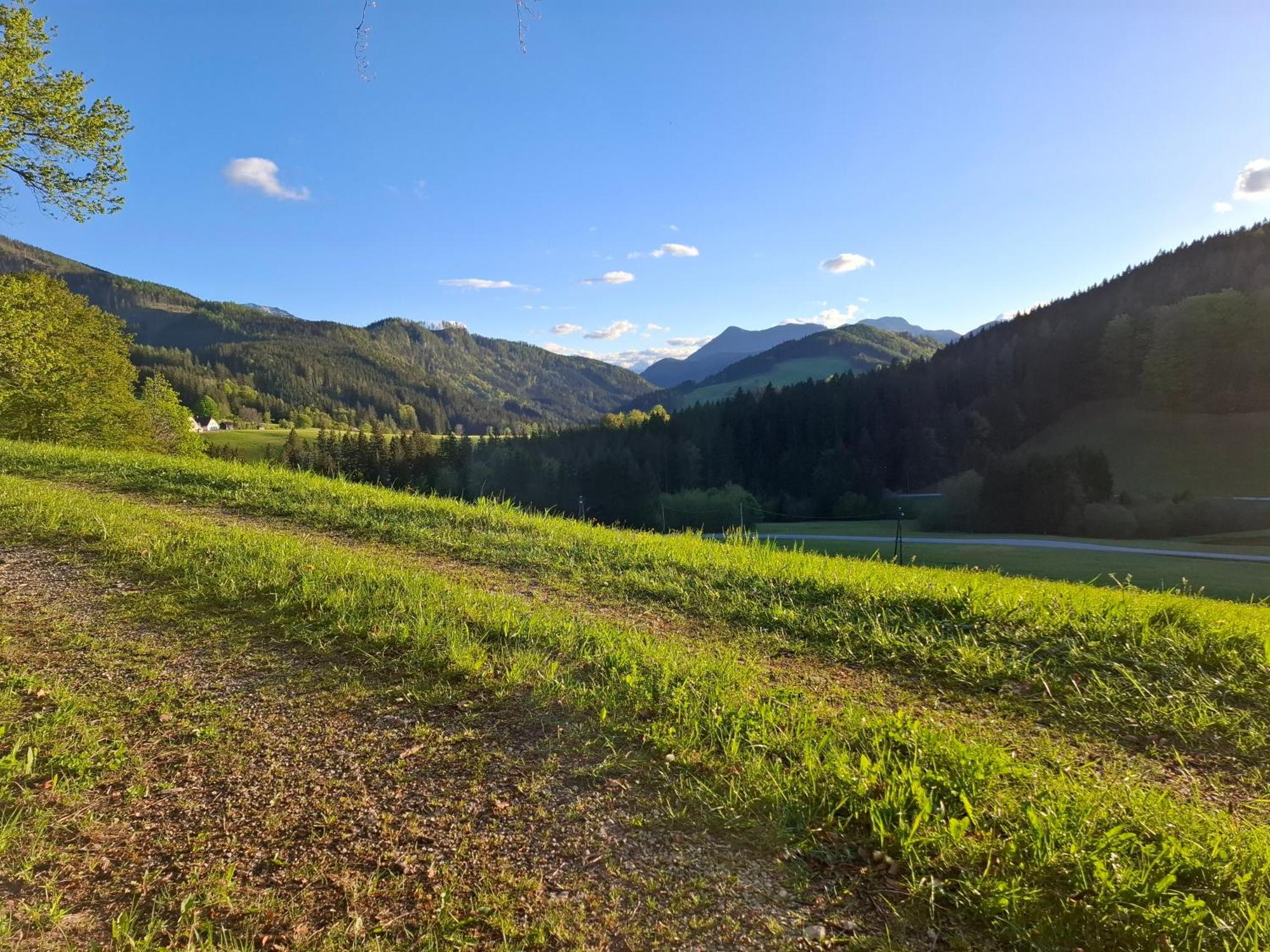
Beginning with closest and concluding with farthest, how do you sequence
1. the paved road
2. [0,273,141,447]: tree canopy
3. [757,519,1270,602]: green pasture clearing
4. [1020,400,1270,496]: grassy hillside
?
[757,519,1270,602]: green pasture clearing < [0,273,141,447]: tree canopy < the paved road < [1020,400,1270,496]: grassy hillside

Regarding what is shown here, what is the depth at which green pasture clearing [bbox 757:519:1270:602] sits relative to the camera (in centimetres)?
2152

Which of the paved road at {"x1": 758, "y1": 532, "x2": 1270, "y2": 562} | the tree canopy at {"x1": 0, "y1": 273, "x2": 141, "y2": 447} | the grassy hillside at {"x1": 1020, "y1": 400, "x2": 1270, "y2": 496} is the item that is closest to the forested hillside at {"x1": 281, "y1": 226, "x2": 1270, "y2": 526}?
the grassy hillside at {"x1": 1020, "y1": 400, "x2": 1270, "y2": 496}

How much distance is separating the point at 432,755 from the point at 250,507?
7.65m

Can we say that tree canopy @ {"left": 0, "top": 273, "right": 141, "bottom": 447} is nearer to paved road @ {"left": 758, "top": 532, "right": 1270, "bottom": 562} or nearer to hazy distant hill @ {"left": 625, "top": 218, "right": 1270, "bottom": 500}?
paved road @ {"left": 758, "top": 532, "right": 1270, "bottom": 562}

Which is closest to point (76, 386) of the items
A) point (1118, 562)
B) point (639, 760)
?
point (639, 760)

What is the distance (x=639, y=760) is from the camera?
3273mm

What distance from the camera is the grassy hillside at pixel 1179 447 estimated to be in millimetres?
59812

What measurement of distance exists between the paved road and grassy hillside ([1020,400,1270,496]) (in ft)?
89.1

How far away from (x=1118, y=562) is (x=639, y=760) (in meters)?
34.4

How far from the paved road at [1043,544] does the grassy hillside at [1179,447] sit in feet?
89.1

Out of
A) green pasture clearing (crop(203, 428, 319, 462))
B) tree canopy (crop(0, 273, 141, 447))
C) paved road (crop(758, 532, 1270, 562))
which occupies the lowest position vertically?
paved road (crop(758, 532, 1270, 562))

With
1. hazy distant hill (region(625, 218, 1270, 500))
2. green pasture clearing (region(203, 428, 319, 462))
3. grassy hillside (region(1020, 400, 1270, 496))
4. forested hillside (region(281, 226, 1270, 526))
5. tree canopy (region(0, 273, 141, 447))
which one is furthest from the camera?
green pasture clearing (region(203, 428, 319, 462))

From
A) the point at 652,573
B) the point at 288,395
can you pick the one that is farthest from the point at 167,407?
the point at 288,395

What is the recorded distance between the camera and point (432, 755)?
3246 millimetres
